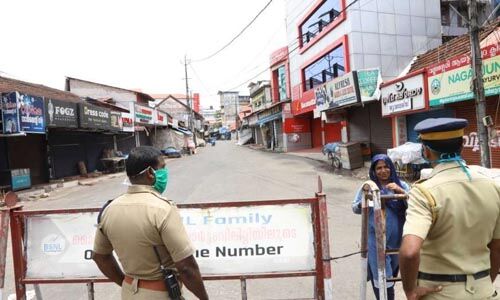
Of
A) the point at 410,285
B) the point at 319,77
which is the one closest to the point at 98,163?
the point at 319,77

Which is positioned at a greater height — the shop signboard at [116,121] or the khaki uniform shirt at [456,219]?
the shop signboard at [116,121]

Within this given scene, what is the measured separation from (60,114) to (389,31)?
16878 millimetres

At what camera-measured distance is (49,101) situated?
16.9 metres

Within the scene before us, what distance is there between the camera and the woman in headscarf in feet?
11.8

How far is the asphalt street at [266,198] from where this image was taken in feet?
15.8

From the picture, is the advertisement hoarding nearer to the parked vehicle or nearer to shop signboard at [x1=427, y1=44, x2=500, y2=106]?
shop signboard at [x1=427, y1=44, x2=500, y2=106]

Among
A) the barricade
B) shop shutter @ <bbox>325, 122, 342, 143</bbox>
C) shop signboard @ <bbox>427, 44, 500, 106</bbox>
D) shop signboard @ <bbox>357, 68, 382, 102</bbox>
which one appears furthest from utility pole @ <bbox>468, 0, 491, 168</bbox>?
shop shutter @ <bbox>325, 122, 342, 143</bbox>

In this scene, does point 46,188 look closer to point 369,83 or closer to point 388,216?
point 369,83

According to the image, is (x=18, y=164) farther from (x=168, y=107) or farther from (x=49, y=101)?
(x=168, y=107)

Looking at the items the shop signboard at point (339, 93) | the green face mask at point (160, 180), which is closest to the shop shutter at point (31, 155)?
the shop signboard at point (339, 93)

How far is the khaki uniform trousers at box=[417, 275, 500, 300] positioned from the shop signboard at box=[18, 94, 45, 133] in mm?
15674

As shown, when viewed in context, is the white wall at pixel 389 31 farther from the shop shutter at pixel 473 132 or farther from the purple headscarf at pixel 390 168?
the purple headscarf at pixel 390 168

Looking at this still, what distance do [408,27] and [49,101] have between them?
59.4 ft

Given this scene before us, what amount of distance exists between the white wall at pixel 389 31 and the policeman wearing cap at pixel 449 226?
781 inches
